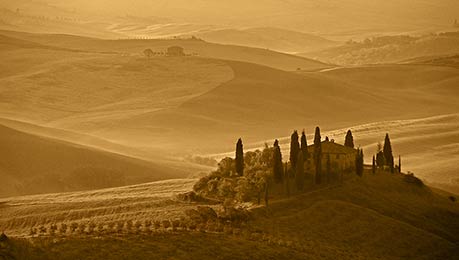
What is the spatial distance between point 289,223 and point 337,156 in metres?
9.90

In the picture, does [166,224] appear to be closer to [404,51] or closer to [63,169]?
[63,169]

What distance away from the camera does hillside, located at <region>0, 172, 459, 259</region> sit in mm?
28250

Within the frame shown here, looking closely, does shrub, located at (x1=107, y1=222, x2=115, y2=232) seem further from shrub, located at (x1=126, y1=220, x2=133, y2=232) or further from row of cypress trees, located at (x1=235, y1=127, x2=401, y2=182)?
row of cypress trees, located at (x1=235, y1=127, x2=401, y2=182)

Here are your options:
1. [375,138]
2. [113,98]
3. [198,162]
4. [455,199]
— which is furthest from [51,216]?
[113,98]

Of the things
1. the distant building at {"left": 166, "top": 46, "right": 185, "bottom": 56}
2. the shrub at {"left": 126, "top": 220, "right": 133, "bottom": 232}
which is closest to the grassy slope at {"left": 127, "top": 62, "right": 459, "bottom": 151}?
the distant building at {"left": 166, "top": 46, "right": 185, "bottom": 56}

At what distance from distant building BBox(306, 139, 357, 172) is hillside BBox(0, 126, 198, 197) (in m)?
18.3

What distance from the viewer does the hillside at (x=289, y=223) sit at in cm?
2825

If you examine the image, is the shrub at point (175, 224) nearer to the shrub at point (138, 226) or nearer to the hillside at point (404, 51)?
the shrub at point (138, 226)

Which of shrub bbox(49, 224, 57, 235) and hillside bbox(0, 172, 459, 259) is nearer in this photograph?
hillside bbox(0, 172, 459, 259)

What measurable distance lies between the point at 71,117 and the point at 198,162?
29021 millimetres

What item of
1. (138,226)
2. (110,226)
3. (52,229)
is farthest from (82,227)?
(138,226)

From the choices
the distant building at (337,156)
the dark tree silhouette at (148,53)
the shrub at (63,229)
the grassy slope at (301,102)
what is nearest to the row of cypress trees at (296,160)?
the distant building at (337,156)

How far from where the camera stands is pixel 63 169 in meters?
61.0

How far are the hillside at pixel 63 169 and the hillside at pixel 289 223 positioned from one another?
1282cm
